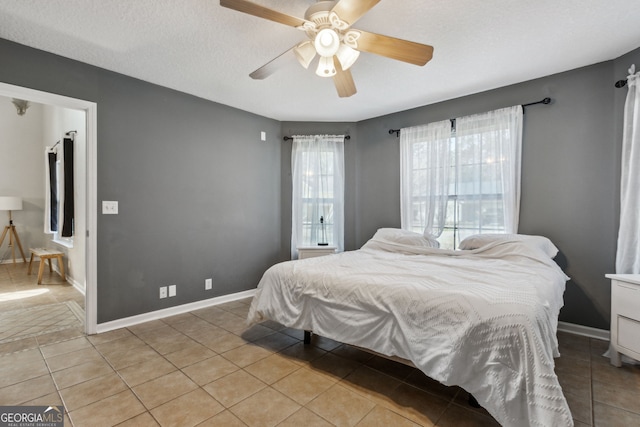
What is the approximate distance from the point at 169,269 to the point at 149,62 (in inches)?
82.1

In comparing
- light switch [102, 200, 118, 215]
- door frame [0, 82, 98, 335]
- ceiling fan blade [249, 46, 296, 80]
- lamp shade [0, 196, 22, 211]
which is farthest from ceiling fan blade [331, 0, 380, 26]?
lamp shade [0, 196, 22, 211]

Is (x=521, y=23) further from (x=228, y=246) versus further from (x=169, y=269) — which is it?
(x=169, y=269)

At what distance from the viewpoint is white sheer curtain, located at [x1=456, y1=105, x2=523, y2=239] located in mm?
3105

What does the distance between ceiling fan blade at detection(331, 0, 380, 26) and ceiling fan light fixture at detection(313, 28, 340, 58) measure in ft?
0.34

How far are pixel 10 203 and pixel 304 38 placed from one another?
256 inches

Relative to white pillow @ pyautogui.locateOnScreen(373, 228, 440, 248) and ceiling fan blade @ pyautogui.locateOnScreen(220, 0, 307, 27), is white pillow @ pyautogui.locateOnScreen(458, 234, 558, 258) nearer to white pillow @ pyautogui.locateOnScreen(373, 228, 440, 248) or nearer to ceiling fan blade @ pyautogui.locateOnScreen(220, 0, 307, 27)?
white pillow @ pyautogui.locateOnScreen(373, 228, 440, 248)

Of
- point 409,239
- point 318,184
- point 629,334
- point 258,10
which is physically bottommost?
point 629,334

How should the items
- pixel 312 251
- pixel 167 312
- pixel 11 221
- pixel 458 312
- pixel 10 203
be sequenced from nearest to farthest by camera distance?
pixel 458 312, pixel 167 312, pixel 312 251, pixel 10 203, pixel 11 221

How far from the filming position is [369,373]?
2105 millimetres

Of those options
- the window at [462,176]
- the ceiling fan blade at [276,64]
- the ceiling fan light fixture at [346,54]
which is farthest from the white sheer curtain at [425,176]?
the ceiling fan blade at [276,64]

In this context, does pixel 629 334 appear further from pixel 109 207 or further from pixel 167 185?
pixel 109 207

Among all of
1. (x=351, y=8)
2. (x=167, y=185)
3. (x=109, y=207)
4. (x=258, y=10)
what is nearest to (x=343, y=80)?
(x=351, y=8)

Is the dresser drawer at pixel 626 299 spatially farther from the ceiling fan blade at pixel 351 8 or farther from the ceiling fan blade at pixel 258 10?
the ceiling fan blade at pixel 258 10

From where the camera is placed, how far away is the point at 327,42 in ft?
5.78
